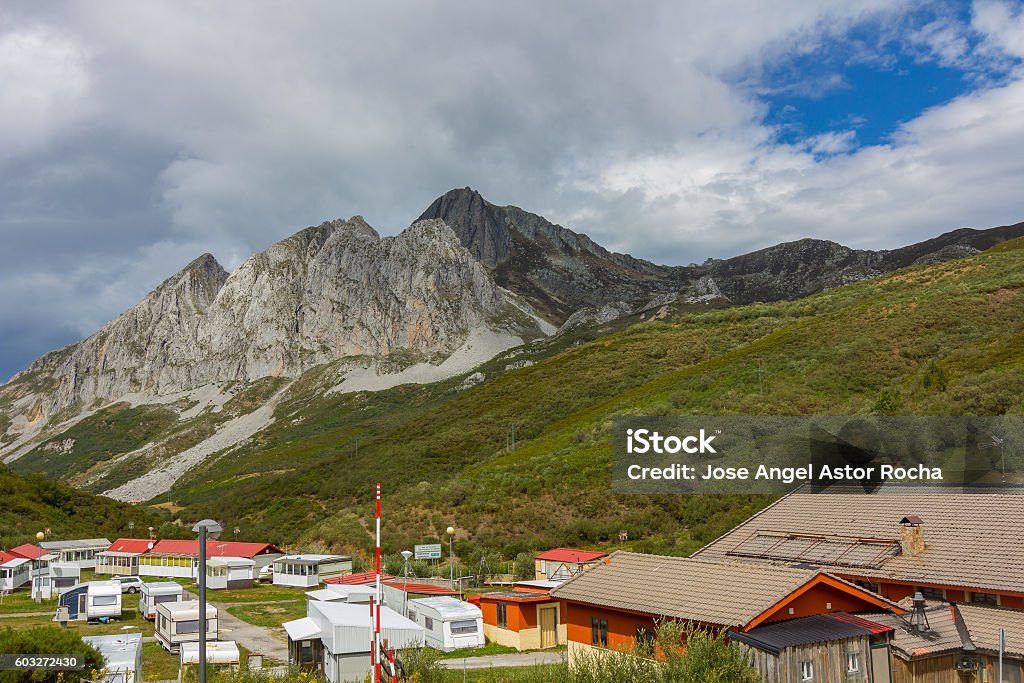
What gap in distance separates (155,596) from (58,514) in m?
49.2

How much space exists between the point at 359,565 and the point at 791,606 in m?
39.8

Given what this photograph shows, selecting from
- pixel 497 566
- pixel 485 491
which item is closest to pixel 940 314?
pixel 485 491

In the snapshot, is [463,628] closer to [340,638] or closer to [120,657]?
[340,638]

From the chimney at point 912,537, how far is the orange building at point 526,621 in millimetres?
12184

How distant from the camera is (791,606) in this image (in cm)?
1756

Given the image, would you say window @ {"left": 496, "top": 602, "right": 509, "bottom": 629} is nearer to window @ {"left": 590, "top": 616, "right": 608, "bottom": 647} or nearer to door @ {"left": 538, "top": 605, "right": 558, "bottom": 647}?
door @ {"left": 538, "top": 605, "right": 558, "bottom": 647}

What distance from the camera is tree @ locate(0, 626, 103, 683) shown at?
1695cm

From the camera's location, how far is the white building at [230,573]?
5006 centimetres

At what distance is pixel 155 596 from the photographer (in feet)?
121

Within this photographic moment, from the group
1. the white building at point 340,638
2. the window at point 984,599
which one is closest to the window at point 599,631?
the white building at point 340,638

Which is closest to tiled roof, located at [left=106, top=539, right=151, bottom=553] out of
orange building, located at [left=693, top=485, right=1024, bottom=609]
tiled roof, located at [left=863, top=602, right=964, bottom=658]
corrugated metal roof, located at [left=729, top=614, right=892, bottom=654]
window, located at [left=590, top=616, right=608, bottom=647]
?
orange building, located at [left=693, top=485, right=1024, bottom=609]

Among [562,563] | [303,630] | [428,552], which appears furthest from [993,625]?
[428,552]

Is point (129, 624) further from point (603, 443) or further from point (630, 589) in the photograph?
point (603, 443)

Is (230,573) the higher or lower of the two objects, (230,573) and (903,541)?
the lower
